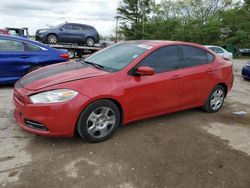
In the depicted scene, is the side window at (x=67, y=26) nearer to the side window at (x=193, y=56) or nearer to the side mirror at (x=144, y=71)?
the side window at (x=193, y=56)

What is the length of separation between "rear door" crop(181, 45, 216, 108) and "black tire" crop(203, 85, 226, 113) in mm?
153

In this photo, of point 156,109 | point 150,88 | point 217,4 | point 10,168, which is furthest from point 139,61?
point 217,4

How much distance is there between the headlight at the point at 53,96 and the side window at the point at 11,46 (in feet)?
14.1

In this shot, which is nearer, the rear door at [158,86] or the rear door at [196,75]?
the rear door at [158,86]

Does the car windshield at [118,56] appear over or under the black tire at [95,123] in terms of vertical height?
over

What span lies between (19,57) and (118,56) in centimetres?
390

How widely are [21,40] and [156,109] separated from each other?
4809 millimetres

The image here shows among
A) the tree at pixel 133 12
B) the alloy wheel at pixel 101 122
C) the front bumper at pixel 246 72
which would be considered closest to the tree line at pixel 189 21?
the tree at pixel 133 12

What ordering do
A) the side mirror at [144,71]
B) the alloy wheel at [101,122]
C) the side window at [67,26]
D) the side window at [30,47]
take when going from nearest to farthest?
the alloy wheel at [101,122] → the side mirror at [144,71] → the side window at [30,47] → the side window at [67,26]

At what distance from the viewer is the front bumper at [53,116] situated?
3598mm

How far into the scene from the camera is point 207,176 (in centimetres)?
325

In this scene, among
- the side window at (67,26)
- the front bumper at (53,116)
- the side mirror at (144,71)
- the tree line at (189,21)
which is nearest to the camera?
the front bumper at (53,116)

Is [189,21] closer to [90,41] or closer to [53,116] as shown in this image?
[90,41]

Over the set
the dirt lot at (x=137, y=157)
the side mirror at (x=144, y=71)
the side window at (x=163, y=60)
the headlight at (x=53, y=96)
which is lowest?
the dirt lot at (x=137, y=157)
